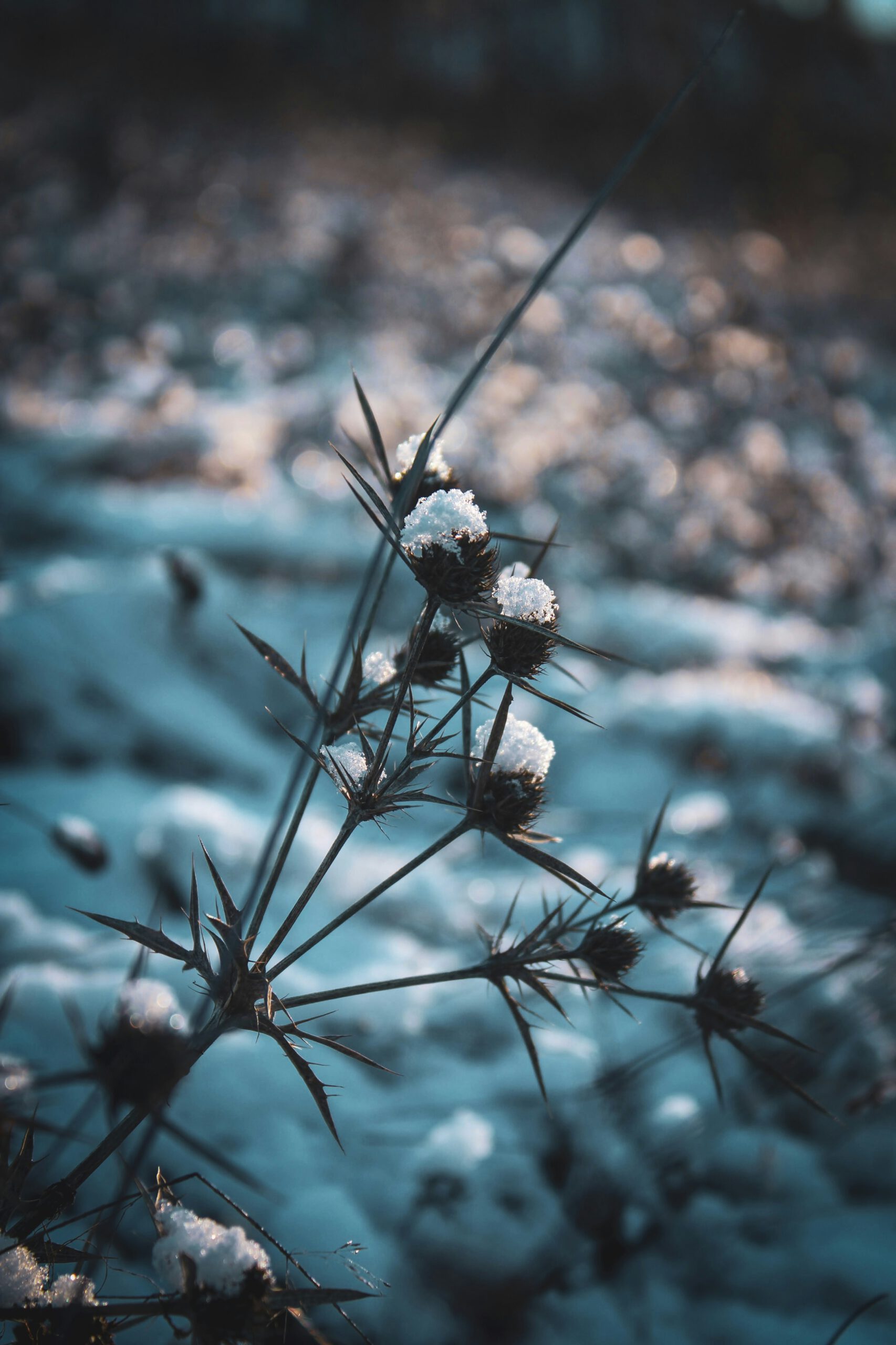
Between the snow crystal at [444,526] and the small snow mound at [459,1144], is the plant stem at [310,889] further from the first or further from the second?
the small snow mound at [459,1144]

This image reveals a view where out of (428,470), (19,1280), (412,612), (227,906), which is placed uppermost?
(412,612)

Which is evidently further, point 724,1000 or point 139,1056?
point 724,1000

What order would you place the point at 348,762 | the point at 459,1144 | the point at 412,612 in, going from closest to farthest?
the point at 348,762 → the point at 459,1144 → the point at 412,612

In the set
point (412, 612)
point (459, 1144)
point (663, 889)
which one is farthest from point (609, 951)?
point (412, 612)

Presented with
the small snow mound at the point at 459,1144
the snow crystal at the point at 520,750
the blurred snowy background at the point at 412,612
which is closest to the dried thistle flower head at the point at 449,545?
the snow crystal at the point at 520,750

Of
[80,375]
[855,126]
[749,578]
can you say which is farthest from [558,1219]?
[855,126]

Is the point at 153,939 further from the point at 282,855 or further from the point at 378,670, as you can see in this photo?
the point at 378,670
